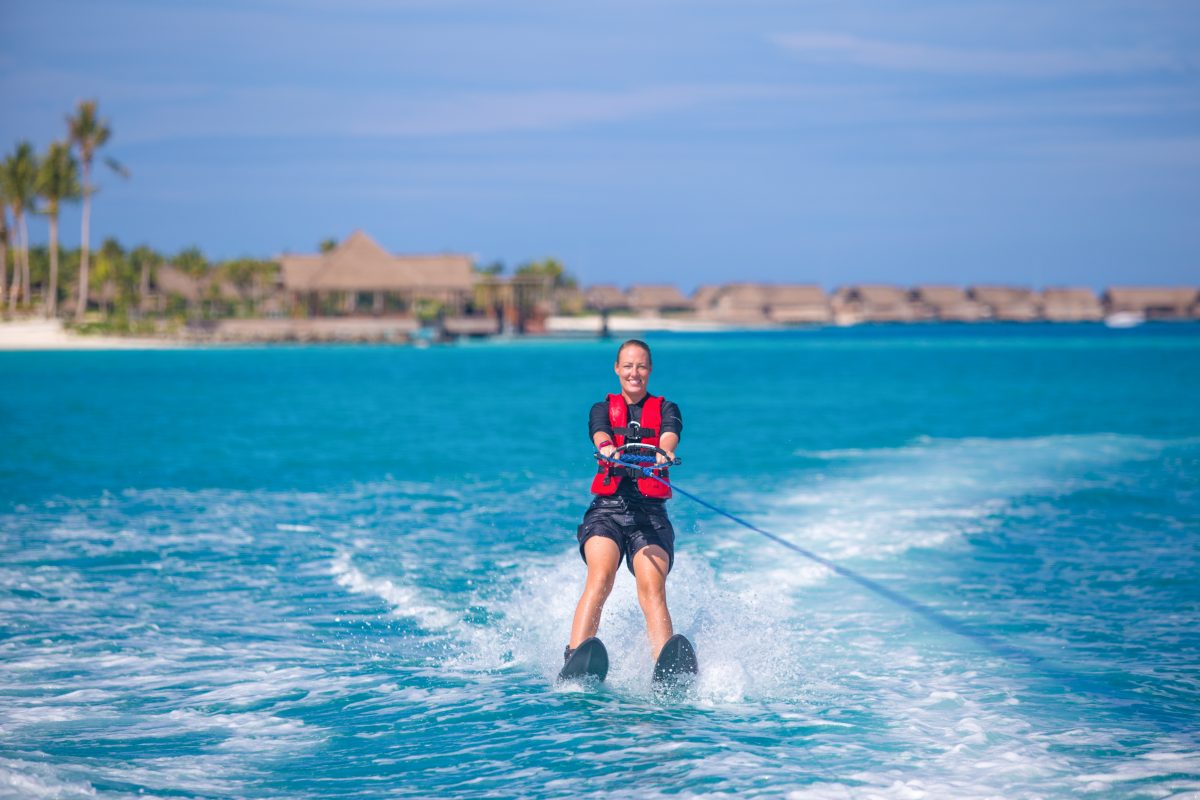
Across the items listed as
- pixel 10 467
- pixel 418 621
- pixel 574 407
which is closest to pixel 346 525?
pixel 418 621

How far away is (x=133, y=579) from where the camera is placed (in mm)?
10516

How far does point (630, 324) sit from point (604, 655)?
155800 millimetres

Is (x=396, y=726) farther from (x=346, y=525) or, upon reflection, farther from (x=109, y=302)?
(x=109, y=302)

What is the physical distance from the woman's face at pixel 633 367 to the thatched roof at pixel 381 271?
277ft

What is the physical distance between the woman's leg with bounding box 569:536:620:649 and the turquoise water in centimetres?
50

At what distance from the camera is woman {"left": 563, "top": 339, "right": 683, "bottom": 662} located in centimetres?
655

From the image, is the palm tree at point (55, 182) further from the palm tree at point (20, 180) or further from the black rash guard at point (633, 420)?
the black rash guard at point (633, 420)

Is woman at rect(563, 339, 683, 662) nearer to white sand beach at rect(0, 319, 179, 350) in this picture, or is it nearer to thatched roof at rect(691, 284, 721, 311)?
white sand beach at rect(0, 319, 179, 350)

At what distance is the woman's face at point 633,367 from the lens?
6621mm

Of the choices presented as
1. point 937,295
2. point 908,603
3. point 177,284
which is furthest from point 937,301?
point 908,603

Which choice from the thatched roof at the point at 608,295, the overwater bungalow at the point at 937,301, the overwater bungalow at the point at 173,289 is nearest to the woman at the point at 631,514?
the overwater bungalow at the point at 173,289

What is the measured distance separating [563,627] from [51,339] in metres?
83.3

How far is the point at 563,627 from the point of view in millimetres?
8516

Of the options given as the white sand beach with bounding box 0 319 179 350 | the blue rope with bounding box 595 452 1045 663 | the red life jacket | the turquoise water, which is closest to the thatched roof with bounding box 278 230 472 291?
the white sand beach with bounding box 0 319 179 350
